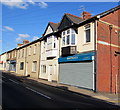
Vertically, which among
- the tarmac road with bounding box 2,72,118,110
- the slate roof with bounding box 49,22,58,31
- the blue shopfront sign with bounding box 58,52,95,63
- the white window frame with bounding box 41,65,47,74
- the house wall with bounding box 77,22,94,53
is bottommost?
the tarmac road with bounding box 2,72,118,110

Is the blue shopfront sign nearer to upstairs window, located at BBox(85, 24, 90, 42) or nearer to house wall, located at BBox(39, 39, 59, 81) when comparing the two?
house wall, located at BBox(39, 39, 59, 81)

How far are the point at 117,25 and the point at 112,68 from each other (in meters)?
5.23

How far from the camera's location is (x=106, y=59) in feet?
45.3

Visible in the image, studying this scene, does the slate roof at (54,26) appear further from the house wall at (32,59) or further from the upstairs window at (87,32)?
the upstairs window at (87,32)

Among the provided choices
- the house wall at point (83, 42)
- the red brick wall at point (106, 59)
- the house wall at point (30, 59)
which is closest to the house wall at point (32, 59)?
the house wall at point (30, 59)

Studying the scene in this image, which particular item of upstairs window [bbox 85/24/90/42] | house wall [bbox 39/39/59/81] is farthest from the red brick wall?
house wall [bbox 39/39/59/81]

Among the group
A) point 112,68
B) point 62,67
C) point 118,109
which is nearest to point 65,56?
point 62,67

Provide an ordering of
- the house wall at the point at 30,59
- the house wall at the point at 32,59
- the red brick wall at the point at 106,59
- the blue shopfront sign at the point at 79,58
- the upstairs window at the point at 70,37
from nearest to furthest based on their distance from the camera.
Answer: the red brick wall at the point at 106,59 < the blue shopfront sign at the point at 79,58 < the upstairs window at the point at 70,37 < the house wall at the point at 32,59 < the house wall at the point at 30,59

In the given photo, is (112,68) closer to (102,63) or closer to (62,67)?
(102,63)

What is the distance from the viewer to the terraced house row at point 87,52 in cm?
1308

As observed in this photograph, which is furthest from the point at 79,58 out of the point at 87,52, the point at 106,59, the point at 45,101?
the point at 45,101

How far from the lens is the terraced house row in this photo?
13078mm

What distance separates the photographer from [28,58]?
27031 millimetres

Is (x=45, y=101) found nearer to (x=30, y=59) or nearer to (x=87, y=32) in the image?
(x=87, y=32)
